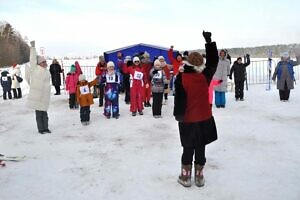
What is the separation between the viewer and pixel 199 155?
5227 mm

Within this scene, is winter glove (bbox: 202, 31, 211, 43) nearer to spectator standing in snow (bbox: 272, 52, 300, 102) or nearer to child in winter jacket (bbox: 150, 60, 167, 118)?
child in winter jacket (bbox: 150, 60, 167, 118)

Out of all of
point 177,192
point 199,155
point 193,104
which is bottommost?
point 177,192

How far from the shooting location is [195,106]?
16.7 ft

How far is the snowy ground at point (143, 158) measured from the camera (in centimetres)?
520

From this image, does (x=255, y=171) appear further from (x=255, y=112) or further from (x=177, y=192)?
(x=255, y=112)

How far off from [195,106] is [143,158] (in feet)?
6.63

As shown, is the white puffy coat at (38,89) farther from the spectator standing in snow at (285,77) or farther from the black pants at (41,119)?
the spectator standing in snow at (285,77)

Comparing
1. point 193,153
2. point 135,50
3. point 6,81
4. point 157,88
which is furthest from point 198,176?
point 6,81

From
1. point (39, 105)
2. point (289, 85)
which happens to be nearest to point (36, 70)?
point (39, 105)

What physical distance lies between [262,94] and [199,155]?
1036cm

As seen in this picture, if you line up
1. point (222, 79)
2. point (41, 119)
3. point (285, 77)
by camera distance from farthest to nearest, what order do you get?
point (285, 77) < point (222, 79) < point (41, 119)

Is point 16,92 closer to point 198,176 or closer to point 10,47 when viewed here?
point 198,176

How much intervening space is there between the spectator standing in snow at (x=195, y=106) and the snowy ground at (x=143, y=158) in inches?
20.9

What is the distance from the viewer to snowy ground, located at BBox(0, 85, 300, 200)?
17.0ft
